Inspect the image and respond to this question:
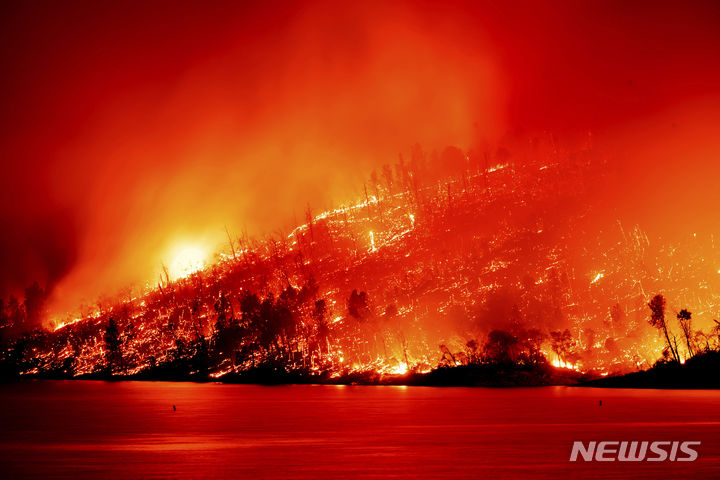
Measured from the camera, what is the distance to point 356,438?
8975 cm

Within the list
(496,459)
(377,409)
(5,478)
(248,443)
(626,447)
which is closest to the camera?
(5,478)

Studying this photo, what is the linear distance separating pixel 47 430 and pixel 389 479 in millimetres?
75522

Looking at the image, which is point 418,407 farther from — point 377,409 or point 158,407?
point 158,407

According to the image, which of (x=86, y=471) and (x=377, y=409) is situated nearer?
(x=86, y=471)

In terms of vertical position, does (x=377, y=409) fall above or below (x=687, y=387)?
above

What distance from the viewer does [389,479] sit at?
5838 centimetres

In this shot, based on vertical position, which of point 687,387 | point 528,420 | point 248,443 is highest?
point 248,443

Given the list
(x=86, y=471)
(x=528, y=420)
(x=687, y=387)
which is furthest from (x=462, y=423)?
(x=687, y=387)

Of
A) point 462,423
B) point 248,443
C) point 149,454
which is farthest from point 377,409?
point 149,454

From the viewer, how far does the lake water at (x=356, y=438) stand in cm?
6319

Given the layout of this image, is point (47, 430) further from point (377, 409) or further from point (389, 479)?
point (389, 479)

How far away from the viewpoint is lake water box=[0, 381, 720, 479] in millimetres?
63188

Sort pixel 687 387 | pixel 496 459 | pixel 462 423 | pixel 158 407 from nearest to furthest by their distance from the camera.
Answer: pixel 496 459, pixel 462 423, pixel 158 407, pixel 687 387

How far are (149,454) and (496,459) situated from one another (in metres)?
38.3
